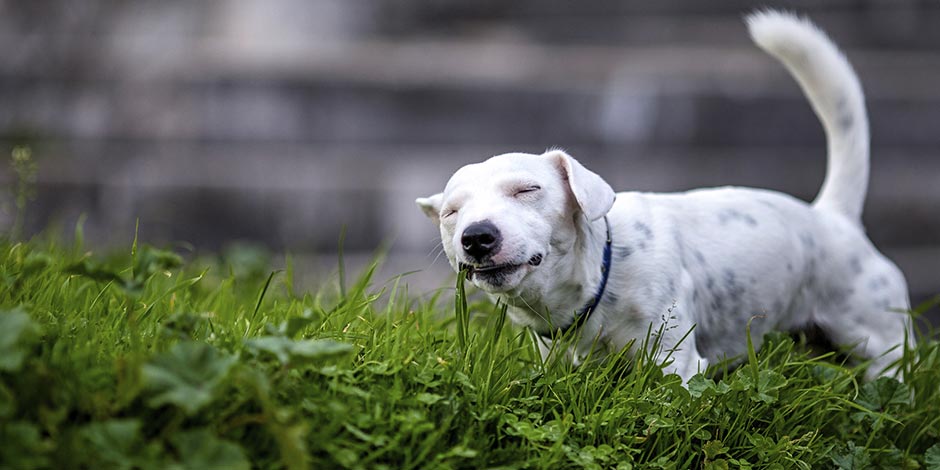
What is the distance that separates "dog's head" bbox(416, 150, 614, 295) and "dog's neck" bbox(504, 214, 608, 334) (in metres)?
0.02

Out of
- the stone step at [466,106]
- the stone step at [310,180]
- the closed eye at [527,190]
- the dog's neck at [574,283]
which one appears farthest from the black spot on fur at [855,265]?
the stone step at [466,106]

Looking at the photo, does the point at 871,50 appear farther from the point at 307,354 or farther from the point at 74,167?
the point at 307,354

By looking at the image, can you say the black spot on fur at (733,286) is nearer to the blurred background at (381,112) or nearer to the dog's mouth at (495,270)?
the dog's mouth at (495,270)

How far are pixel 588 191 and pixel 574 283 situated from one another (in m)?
0.37

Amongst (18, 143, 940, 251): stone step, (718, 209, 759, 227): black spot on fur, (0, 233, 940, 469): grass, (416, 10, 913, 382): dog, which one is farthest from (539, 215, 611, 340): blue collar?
(18, 143, 940, 251): stone step

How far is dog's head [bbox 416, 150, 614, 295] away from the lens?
283 centimetres

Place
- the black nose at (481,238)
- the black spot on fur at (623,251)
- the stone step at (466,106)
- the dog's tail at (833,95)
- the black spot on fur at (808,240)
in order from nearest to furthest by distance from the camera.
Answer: the black nose at (481,238), the black spot on fur at (623,251), the black spot on fur at (808,240), the dog's tail at (833,95), the stone step at (466,106)

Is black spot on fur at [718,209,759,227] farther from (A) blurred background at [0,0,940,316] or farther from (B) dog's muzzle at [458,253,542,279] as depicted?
(A) blurred background at [0,0,940,316]

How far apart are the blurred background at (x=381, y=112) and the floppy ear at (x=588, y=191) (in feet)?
14.2

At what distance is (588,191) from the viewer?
2.99 meters

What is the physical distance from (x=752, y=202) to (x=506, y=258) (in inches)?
56.8

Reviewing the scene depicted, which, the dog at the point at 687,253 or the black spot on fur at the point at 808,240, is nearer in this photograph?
the dog at the point at 687,253

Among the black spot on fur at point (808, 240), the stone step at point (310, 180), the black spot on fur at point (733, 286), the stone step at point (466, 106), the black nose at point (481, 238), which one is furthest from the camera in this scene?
the stone step at point (466, 106)

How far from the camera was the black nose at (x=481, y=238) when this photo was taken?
110 inches
